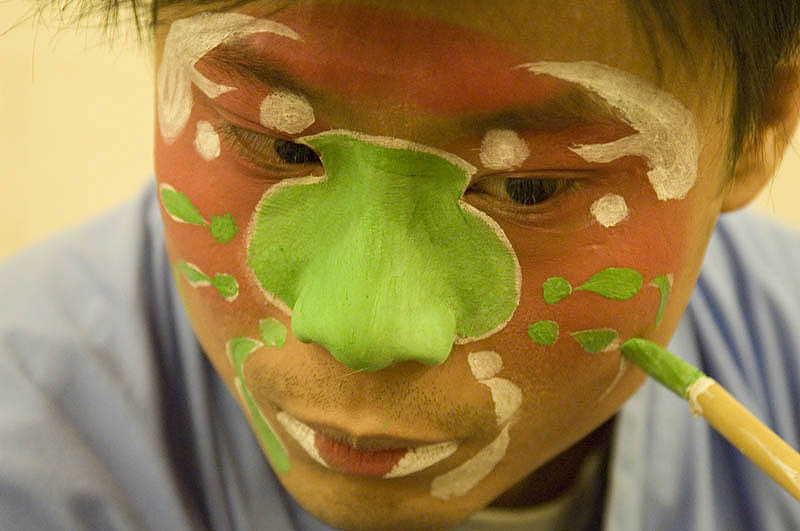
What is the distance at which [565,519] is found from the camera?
84cm

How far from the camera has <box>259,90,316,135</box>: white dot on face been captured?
20.8 inches

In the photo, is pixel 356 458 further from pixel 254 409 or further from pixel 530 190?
pixel 530 190

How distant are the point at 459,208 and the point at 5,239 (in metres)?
1.16

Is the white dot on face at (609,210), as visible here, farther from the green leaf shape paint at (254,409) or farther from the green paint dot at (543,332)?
the green leaf shape paint at (254,409)

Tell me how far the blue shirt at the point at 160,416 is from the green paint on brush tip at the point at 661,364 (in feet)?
0.69

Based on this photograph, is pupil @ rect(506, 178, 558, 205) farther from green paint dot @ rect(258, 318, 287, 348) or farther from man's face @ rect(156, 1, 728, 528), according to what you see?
green paint dot @ rect(258, 318, 287, 348)

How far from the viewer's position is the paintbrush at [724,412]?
1.80 ft

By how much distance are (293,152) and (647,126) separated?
206 mm

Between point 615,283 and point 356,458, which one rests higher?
point 615,283

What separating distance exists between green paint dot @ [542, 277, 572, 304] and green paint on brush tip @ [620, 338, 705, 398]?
0.07 m

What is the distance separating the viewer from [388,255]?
521 mm

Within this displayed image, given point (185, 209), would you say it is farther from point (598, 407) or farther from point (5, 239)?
point (5, 239)

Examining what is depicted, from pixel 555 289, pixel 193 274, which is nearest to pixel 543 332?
pixel 555 289

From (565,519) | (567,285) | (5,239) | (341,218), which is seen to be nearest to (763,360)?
(565,519)
